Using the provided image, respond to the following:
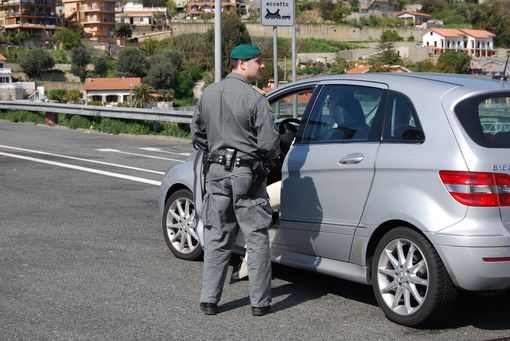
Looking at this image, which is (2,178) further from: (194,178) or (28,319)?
(28,319)

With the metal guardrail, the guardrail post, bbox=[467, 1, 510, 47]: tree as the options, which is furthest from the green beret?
bbox=[467, 1, 510, 47]: tree

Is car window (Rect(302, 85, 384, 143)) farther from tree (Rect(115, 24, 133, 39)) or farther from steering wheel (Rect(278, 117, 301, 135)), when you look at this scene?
tree (Rect(115, 24, 133, 39))

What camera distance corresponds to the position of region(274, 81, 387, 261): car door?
6.20 metres

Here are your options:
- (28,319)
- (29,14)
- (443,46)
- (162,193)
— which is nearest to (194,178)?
(162,193)

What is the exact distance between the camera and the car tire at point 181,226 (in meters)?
7.71

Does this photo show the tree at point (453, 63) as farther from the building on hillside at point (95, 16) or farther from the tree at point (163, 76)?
the building on hillside at point (95, 16)

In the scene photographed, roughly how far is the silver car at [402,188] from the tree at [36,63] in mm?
120097

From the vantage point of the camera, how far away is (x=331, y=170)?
20.8ft

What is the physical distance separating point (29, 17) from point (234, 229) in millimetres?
171941

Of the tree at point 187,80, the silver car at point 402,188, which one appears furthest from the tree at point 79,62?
the silver car at point 402,188

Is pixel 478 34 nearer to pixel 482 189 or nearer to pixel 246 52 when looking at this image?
pixel 246 52

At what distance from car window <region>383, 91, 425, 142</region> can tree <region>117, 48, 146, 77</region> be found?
118097mm

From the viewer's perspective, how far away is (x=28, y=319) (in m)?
5.95

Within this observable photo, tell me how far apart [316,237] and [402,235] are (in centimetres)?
83
